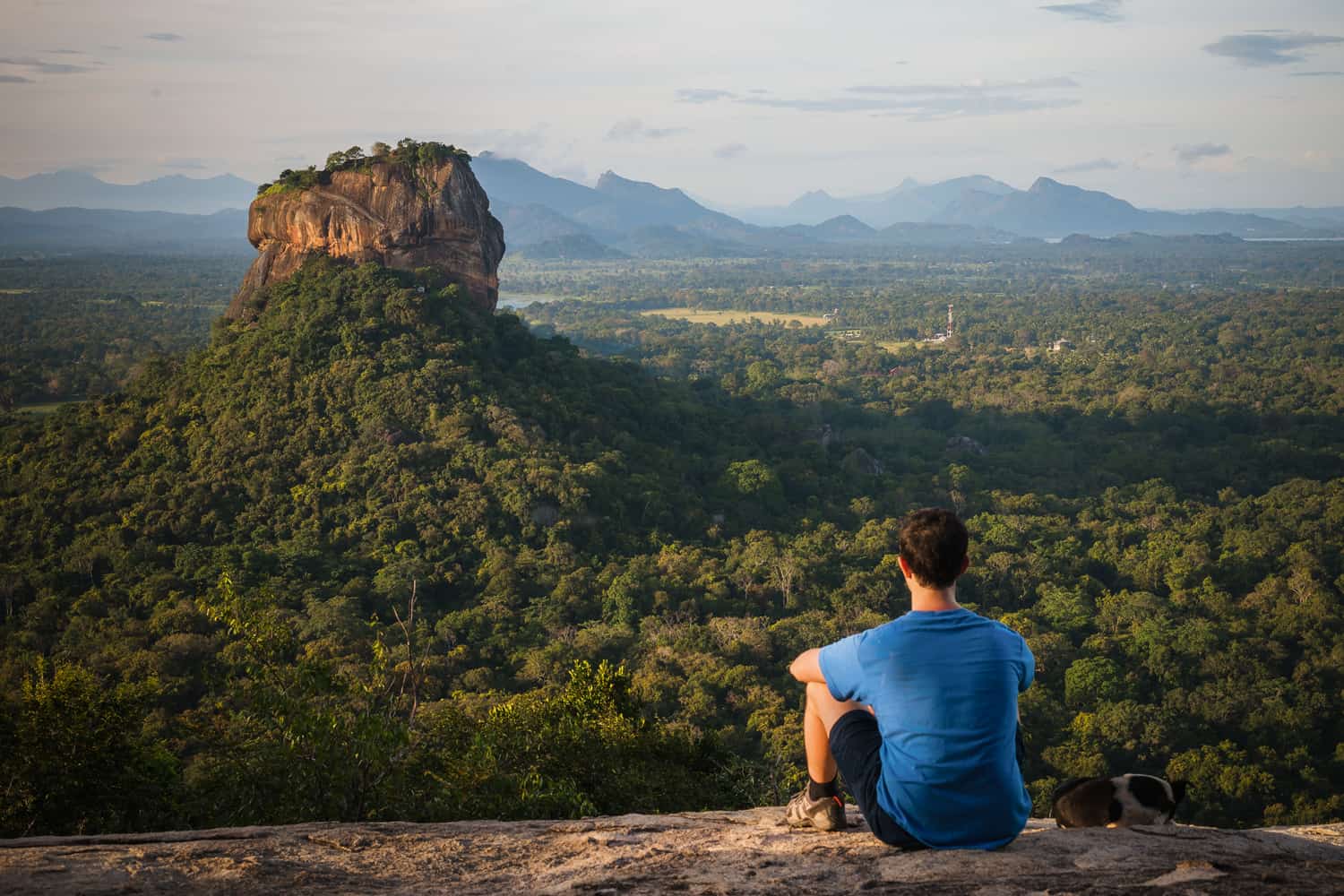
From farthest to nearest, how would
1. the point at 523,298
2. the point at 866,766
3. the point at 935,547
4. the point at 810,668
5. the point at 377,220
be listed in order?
the point at 523,298, the point at 377,220, the point at 810,668, the point at 866,766, the point at 935,547

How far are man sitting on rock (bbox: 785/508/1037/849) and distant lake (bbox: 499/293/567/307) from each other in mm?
111490

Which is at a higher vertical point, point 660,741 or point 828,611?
point 660,741

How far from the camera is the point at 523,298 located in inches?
4850

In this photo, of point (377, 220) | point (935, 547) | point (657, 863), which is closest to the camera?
point (935, 547)

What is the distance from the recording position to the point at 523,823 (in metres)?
4.85

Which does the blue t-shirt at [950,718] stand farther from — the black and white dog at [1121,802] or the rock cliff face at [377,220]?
the rock cliff face at [377,220]

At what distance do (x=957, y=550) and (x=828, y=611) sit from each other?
2066 centimetres

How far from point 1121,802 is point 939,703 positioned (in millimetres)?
1434

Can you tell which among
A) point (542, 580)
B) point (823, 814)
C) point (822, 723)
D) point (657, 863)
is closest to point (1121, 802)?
point (823, 814)

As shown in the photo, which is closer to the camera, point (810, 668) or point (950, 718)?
point (950, 718)

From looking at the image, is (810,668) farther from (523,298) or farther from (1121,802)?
(523,298)

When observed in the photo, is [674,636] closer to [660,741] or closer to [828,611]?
[828,611]

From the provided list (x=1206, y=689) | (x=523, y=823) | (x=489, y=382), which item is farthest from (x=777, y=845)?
(x=489, y=382)

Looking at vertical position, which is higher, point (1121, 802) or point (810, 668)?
point (810, 668)
